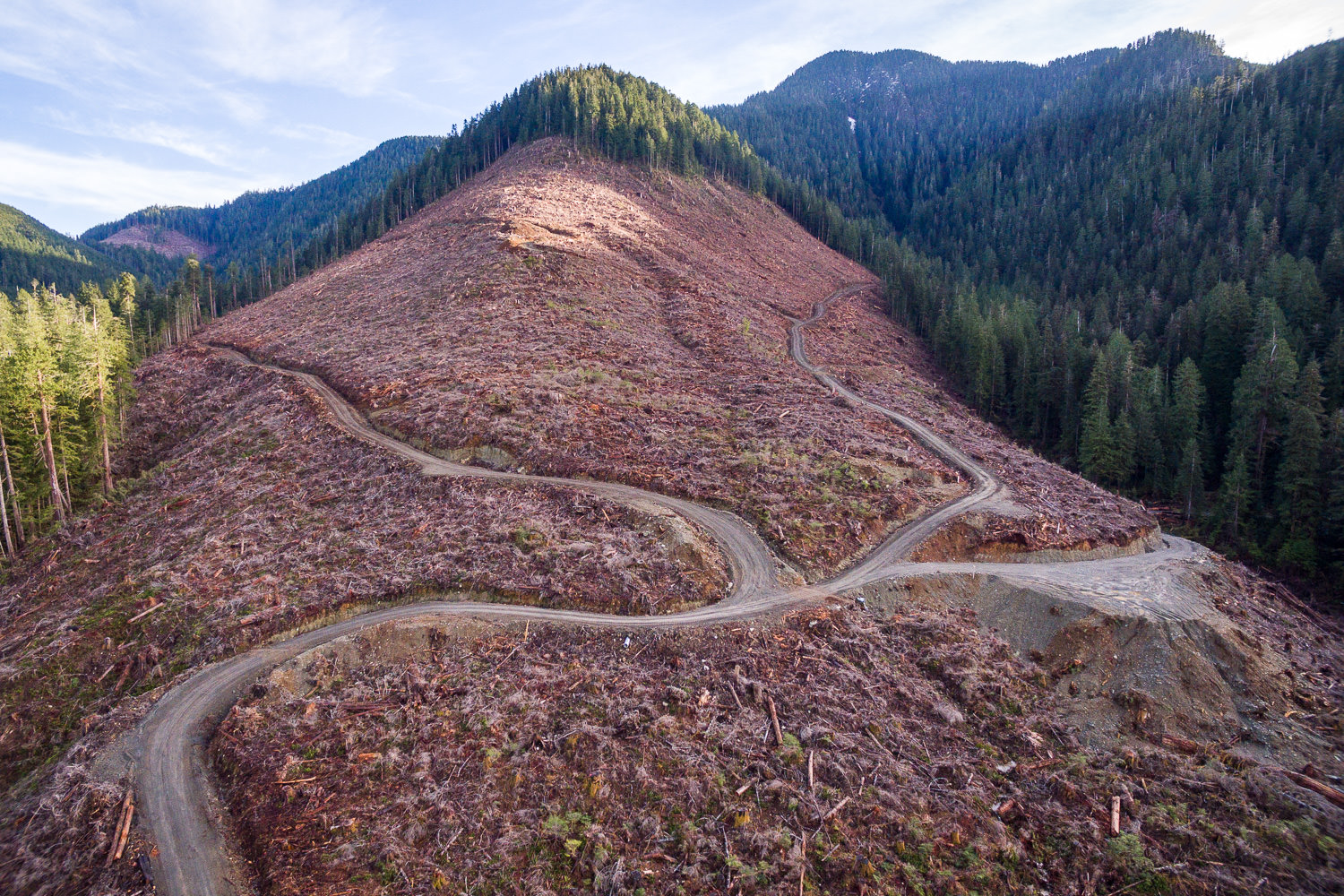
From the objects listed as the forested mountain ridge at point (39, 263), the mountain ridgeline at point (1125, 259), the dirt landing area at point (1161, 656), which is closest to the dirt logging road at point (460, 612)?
the dirt landing area at point (1161, 656)

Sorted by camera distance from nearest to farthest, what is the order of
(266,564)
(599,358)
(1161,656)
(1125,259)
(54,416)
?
(1161,656), (266,564), (54,416), (599,358), (1125,259)

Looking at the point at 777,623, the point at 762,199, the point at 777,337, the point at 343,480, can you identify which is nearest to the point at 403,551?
the point at 343,480

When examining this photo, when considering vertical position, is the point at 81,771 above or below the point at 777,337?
below

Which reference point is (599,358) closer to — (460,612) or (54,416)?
(460,612)

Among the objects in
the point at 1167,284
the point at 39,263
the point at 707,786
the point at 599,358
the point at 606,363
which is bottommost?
the point at 707,786

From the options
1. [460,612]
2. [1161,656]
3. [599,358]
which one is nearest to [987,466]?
[1161,656]

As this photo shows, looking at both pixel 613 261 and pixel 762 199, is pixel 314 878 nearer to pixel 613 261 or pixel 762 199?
pixel 613 261
